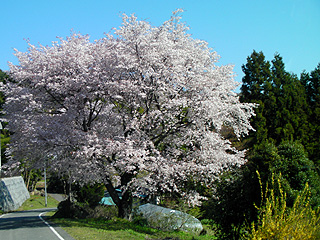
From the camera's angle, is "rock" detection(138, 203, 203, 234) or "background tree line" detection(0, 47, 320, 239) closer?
→ "background tree line" detection(0, 47, 320, 239)

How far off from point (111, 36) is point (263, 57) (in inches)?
734

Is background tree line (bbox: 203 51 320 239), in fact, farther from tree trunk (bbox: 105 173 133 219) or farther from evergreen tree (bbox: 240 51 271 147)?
tree trunk (bbox: 105 173 133 219)

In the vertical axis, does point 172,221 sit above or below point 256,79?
below

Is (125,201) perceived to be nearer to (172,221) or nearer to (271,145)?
(172,221)

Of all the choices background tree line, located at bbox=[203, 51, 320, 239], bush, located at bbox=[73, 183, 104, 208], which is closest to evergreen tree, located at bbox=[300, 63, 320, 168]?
background tree line, located at bbox=[203, 51, 320, 239]

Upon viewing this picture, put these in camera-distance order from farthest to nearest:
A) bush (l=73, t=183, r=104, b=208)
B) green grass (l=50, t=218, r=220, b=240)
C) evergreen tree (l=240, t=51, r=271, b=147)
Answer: evergreen tree (l=240, t=51, r=271, b=147) → bush (l=73, t=183, r=104, b=208) → green grass (l=50, t=218, r=220, b=240)

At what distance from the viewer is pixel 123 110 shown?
51.3ft

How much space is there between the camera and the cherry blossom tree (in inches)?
558

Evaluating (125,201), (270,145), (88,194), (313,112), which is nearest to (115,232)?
(125,201)

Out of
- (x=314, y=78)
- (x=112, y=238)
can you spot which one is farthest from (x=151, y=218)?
(x=314, y=78)

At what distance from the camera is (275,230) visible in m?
6.04

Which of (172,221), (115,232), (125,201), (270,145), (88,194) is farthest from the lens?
(88,194)

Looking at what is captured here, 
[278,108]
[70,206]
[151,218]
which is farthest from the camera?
[278,108]

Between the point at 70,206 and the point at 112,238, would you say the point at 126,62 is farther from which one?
the point at 70,206
